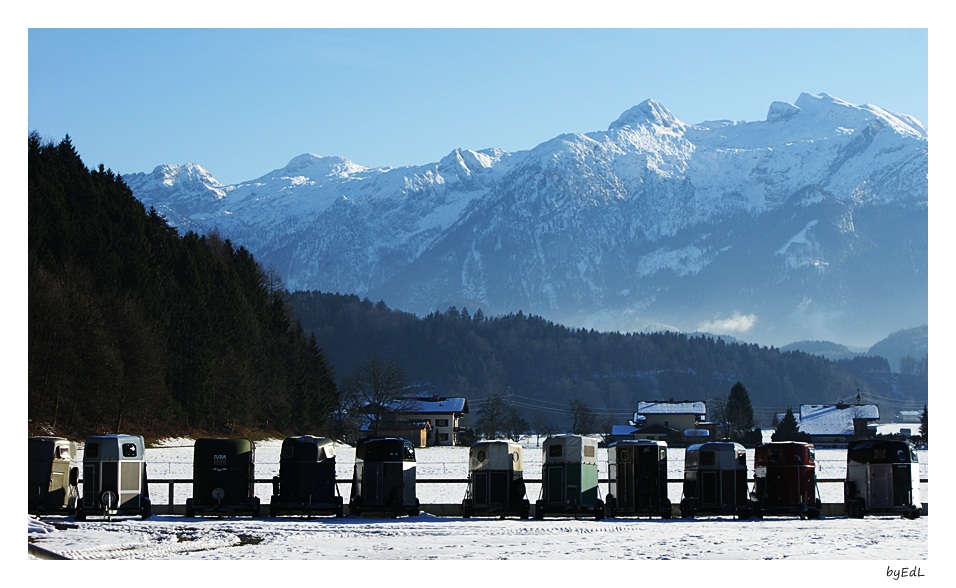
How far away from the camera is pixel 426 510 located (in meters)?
34.9

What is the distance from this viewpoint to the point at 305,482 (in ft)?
110

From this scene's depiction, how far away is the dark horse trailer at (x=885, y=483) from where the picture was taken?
33.4 metres

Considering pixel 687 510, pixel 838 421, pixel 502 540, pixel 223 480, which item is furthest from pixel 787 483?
pixel 838 421

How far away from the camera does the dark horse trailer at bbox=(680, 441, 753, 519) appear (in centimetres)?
3375

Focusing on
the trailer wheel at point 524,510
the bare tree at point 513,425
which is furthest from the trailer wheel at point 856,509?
the bare tree at point 513,425

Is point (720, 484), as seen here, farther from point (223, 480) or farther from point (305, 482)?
point (223, 480)

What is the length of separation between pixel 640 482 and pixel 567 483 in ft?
6.84

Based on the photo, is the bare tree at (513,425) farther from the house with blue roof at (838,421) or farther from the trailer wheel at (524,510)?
the trailer wheel at (524,510)

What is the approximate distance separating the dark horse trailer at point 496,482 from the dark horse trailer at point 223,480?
19.6 feet

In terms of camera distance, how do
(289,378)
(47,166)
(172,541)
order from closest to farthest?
1. (172,541)
2. (47,166)
3. (289,378)

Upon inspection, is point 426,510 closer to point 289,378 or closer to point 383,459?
point 383,459

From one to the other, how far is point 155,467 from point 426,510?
76.9ft
